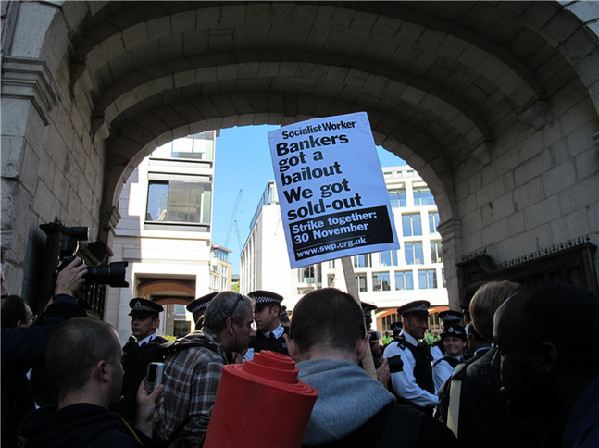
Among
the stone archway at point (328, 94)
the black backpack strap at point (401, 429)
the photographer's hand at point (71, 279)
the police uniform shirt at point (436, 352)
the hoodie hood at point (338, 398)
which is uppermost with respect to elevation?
the stone archway at point (328, 94)

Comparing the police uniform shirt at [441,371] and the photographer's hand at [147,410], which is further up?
the photographer's hand at [147,410]

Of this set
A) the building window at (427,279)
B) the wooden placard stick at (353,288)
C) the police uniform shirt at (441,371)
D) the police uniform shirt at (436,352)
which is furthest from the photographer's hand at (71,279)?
the building window at (427,279)

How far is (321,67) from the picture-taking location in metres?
7.77

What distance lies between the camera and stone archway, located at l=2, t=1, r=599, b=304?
16.1 feet

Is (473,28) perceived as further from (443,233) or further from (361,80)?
(443,233)

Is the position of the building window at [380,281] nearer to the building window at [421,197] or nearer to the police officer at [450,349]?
the building window at [421,197]

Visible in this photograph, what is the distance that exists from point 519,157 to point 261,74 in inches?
182

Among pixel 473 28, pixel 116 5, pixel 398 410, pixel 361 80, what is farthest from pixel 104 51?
pixel 398 410

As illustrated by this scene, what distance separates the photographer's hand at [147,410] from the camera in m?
2.15

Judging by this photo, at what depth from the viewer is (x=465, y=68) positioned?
7.72 m

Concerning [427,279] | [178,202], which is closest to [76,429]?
[178,202]

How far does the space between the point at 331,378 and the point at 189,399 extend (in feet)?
4.47

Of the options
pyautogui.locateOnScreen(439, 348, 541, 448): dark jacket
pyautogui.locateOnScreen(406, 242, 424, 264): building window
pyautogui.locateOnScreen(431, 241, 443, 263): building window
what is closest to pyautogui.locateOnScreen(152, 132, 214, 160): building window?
pyautogui.locateOnScreen(439, 348, 541, 448): dark jacket

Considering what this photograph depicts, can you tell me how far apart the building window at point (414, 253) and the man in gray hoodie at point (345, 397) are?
5292cm
